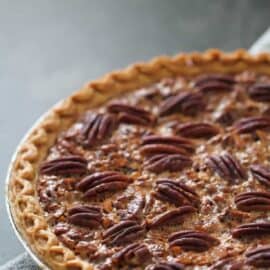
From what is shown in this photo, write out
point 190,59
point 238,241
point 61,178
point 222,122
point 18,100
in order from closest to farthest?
point 238,241 → point 61,178 → point 222,122 → point 190,59 → point 18,100

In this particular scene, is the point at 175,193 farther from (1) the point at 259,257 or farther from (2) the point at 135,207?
(1) the point at 259,257

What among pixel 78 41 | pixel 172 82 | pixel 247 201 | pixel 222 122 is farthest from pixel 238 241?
pixel 78 41

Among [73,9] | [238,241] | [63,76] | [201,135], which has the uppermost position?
[73,9]

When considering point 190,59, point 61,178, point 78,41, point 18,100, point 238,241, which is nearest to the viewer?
point 238,241

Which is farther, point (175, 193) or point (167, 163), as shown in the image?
point (167, 163)

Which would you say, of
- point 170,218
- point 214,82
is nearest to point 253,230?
point 170,218

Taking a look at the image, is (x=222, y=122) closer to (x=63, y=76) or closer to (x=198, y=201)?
(x=198, y=201)
